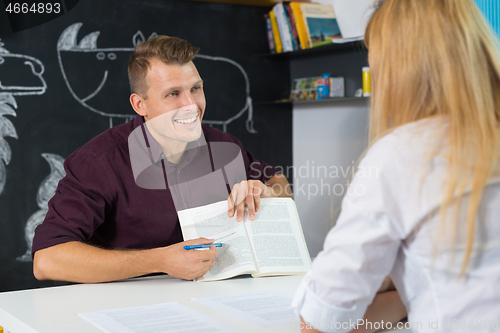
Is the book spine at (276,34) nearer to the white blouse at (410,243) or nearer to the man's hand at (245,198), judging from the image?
the man's hand at (245,198)

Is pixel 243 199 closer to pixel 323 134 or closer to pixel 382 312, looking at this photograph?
pixel 382 312

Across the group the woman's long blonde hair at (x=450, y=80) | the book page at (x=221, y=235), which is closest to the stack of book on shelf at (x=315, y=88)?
the book page at (x=221, y=235)

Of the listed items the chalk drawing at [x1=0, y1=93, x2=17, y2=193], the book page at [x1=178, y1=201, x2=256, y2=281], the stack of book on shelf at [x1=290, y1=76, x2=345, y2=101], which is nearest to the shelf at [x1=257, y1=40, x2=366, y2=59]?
the stack of book on shelf at [x1=290, y1=76, x2=345, y2=101]

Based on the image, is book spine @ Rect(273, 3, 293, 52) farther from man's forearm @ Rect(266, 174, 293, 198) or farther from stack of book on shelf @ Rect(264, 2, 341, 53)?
man's forearm @ Rect(266, 174, 293, 198)

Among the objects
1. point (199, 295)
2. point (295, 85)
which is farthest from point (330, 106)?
point (199, 295)

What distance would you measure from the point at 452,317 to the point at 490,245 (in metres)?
0.11

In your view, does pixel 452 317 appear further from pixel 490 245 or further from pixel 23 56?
pixel 23 56

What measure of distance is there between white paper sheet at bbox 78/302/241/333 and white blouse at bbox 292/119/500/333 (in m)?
0.32

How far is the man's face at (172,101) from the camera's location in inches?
69.5

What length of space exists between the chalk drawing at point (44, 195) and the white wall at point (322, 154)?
5.43 ft

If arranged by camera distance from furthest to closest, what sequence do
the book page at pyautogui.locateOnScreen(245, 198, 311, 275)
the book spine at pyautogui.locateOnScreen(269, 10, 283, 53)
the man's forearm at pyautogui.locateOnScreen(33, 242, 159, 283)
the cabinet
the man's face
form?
the book spine at pyautogui.locateOnScreen(269, 10, 283, 53) → the cabinet → the man's face → the book page at pyautogui.locateOnScreen(245, 198, 311, 275) → the man's forearm at pyautogui.locateOnScreen(33, 242, 159, 283)

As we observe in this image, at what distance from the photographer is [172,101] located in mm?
1792

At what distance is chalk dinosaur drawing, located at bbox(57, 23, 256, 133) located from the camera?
284 centimetres

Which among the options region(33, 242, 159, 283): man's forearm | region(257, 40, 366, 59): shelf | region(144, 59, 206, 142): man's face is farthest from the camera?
region(257, 40, 366, 59): shelf
